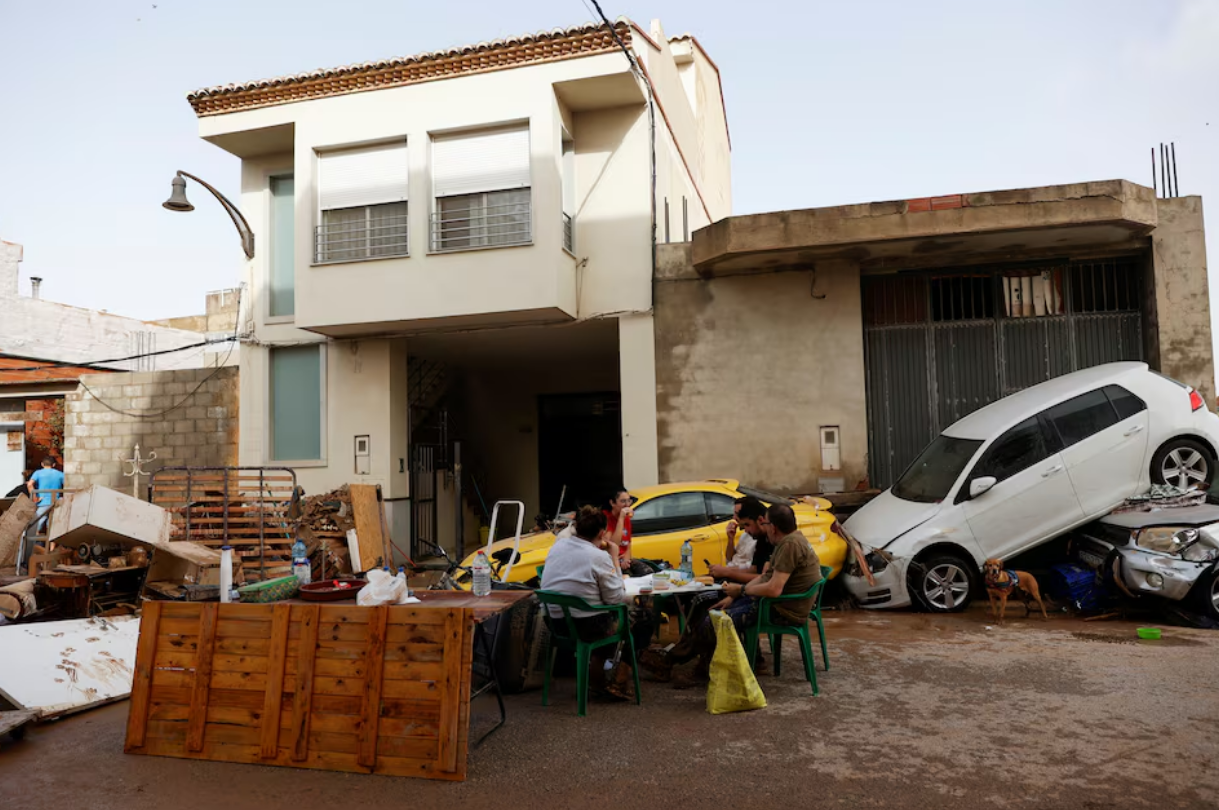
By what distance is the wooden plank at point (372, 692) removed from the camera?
4.75m

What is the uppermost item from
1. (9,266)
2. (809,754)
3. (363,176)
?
(9,266)

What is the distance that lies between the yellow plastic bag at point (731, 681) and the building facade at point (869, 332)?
6896 mm

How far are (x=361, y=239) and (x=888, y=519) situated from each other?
8999mm

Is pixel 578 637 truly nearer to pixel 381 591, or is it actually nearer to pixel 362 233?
pixel 381 591

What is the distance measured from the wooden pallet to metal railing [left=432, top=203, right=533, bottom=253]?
4.45 metres

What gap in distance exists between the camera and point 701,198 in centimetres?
1828

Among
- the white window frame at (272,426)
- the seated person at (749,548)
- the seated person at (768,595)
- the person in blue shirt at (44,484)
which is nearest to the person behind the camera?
the seated person at (768,595)

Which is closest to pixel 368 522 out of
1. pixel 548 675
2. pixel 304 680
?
pixel 548 675

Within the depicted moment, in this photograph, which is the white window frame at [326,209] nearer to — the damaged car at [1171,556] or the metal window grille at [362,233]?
the metal window grille at [362,233]

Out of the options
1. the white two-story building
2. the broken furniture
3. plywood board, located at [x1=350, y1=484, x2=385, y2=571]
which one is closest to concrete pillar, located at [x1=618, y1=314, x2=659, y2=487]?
the white two-story building

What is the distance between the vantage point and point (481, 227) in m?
12.8

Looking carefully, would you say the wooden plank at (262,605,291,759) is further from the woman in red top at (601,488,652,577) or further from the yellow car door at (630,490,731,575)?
the yellow car door at (630,490,731,575)

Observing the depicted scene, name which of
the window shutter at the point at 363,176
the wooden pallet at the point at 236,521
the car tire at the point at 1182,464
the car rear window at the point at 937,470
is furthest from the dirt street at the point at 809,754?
the window shutter at the point at 363,176

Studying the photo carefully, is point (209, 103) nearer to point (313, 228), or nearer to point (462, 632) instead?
point (313, 228)
